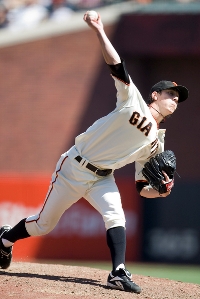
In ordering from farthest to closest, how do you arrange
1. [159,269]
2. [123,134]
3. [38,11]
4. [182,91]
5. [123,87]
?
[38,11]
[159,269]
[182,91]
[123,134]
[123,87]

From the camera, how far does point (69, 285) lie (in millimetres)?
5410

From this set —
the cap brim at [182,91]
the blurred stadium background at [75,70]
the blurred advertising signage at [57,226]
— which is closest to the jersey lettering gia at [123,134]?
the cap brim at [182,91]

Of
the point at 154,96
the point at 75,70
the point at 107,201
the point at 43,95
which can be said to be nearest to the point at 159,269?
the point at 43,95

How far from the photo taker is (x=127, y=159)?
5441 millimetres

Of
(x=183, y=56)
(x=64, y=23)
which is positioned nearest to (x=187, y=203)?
(x=183, y=56)

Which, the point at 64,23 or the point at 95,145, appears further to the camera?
the point at 64,23

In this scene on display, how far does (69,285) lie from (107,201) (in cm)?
73

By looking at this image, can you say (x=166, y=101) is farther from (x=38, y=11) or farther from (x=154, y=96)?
(x=38, y=11)

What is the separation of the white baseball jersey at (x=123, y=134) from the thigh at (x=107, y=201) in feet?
0.56

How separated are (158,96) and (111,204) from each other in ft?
3.13

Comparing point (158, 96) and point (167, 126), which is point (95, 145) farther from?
point (167, 126)

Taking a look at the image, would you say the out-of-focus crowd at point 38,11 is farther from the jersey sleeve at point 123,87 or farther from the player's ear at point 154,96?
the jersey sleeve at point 123,87

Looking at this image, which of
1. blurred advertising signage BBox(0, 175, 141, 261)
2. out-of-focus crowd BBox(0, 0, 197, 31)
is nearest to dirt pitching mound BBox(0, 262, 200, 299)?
blurred advertising signage BBox(0, 175, 141, 261)

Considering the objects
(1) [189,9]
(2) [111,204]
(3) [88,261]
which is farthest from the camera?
(1) [189,9]
